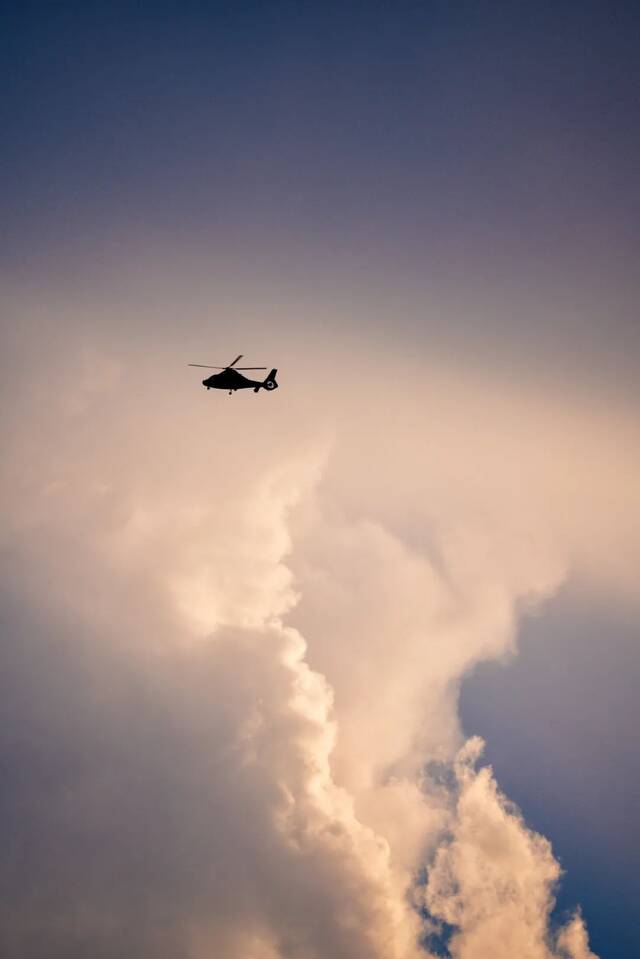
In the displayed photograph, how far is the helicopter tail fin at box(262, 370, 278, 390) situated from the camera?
77.8 metres

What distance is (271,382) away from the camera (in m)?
78.4

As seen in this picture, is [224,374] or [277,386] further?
[277,386]

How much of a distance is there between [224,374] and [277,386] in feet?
32.3

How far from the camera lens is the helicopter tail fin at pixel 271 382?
77.8 meters

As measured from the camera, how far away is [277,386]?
78312 mm

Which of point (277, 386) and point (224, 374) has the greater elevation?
point (277, 386)

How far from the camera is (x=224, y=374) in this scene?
237 ft
